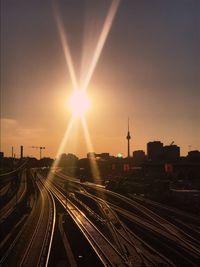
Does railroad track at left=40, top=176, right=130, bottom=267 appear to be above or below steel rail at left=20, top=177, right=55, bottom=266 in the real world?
above

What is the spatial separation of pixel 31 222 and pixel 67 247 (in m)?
18.1

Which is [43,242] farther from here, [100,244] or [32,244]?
[100,244]

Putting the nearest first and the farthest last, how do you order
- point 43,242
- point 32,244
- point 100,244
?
1. point 100,244
2. point 32,244
3. point 43,242

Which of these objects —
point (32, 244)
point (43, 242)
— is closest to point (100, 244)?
point (43, 242)

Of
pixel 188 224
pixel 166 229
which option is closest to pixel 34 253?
pixel 166 229

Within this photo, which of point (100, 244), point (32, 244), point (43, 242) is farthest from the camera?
point (43, 242)

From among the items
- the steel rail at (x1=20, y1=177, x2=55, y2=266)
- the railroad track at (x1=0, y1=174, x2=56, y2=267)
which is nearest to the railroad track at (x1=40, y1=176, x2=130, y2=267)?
the steel rail at (x1=20, y1=177, x2=55, y2=266)

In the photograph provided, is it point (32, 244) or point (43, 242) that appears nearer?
point (32, 244)

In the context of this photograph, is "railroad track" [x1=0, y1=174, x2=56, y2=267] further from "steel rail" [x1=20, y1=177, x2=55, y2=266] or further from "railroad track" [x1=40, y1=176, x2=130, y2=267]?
"railroad track" [x1=40, y1=176, x2=130, y2=267]

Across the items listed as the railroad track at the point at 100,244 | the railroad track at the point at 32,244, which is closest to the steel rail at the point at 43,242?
the railroad track at the point at 32,244

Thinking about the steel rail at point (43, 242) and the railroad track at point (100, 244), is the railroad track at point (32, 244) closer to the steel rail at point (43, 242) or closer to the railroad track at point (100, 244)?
the steel rail at point (43, 242)

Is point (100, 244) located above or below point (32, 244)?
above

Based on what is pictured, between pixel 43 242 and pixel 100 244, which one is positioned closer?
pixel 100 244

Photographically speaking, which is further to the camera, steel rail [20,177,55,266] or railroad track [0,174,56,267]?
steel rail [20,177,55,266]
